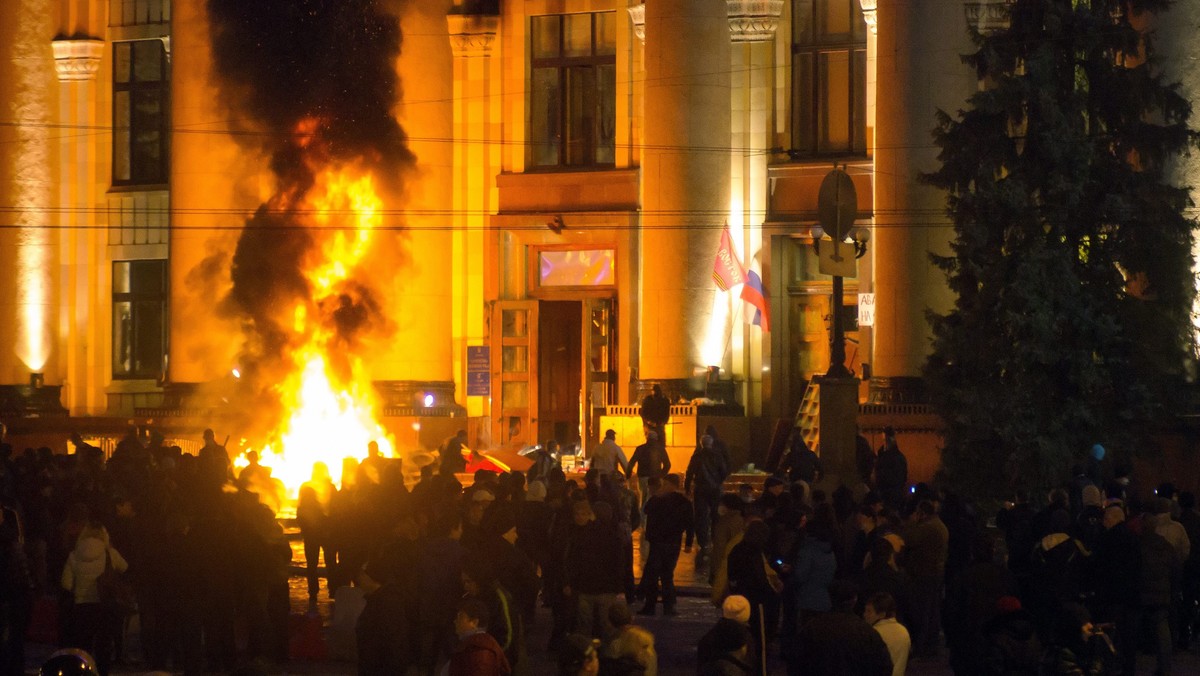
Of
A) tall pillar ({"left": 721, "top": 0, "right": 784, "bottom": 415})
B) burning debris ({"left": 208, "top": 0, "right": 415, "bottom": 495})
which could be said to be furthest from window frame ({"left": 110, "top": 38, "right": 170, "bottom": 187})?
tall pillar ({"left": 721, "top": 0, "right": 784, "bottom": 415})

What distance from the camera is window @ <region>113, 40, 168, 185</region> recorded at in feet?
140

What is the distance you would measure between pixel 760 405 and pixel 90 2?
16.6 metres

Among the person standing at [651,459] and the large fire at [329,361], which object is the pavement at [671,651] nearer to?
the person standing at [651,459]

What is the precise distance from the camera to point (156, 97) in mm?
42750

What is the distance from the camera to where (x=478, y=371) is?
120 feet

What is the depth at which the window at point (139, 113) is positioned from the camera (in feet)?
140

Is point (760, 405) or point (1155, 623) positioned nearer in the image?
point (1155, 623)

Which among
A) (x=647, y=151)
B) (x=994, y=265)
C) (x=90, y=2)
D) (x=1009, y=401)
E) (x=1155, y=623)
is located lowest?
(x=1155, y=623)

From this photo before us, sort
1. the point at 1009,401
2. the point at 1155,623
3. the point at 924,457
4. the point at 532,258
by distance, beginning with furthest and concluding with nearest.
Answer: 1. the point at 532,258
2. the point at 924,457
3. the point at 1009,401
4. the point at 1155,623

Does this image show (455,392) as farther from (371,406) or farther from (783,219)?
(783,219)

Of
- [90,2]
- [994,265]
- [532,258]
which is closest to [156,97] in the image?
A: [90,2]

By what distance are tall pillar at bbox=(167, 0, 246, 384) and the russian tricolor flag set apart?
8.72 meters

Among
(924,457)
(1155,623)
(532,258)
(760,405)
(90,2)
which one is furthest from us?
(90,2)

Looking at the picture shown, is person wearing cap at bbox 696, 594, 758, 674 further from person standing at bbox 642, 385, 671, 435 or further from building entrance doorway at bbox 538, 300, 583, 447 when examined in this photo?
building entrance doorway at bbox 538, 300, 583, 447
